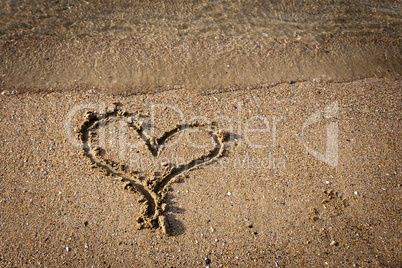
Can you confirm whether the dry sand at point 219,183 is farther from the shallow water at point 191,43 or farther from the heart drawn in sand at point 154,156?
the shallow water at point 191,43

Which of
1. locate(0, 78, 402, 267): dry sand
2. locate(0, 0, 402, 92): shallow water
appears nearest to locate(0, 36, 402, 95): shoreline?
locate(0, 0, 402, 92): shallow water

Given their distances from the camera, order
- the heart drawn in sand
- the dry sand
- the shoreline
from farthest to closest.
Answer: the shoreline, the heart drawn in sand, the dry sand

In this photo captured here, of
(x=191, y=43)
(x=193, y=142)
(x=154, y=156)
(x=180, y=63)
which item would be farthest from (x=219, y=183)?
(x=191, y=43)

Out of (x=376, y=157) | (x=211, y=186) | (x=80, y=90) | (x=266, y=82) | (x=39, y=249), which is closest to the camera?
(x=39, y=249)

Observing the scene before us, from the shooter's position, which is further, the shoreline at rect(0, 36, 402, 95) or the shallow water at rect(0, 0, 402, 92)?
the shallow water at rect(0, 0, 402, 92)

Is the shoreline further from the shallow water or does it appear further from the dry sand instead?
the dry sand

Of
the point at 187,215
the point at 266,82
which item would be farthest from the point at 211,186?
the point at 266,82

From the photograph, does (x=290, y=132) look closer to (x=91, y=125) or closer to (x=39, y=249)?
(x=91, y=125)
